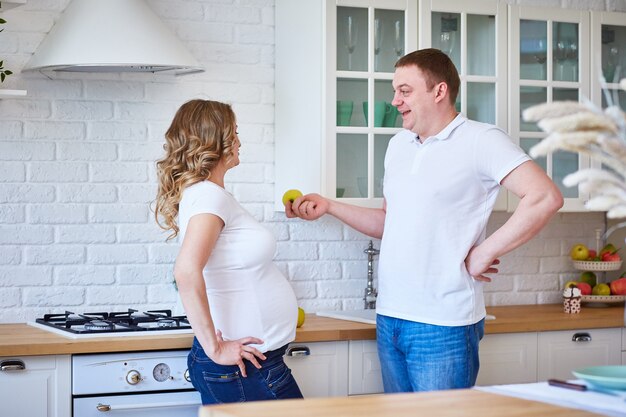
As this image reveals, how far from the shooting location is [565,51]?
4070mm

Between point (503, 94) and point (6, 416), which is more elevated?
point (503, 94)

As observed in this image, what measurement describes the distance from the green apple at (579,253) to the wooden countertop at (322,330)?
22cm

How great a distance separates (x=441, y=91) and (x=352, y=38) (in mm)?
595

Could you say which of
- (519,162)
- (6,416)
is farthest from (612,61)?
(6,416)

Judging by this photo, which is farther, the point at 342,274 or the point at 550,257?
the point at 550,257

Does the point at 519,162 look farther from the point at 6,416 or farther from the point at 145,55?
the point at 6,416

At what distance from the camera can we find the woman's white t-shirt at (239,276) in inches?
116

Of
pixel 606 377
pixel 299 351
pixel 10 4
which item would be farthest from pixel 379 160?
pixel 606 377

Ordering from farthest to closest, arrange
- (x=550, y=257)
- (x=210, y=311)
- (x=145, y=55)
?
(x=550, y=257) → (x=145, y=55) → (x=210, y=311)

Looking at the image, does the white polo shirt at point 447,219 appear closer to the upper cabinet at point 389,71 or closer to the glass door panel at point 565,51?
the upper cabinet at point 389,71

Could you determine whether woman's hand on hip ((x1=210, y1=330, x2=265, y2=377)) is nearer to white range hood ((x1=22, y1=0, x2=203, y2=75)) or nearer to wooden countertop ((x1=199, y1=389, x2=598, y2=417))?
wooden countertop ((x1=199, y1=389, x2=598, y2=417))

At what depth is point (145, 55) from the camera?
11.1 ft

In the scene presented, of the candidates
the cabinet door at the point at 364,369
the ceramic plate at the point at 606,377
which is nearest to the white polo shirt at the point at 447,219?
the cabinet door at the point at 364,369

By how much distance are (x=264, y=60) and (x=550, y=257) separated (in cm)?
157
